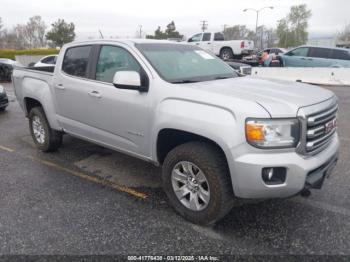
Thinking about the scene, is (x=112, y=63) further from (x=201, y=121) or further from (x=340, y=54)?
(x=340, y=54)

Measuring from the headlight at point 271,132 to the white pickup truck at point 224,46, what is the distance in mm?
17133

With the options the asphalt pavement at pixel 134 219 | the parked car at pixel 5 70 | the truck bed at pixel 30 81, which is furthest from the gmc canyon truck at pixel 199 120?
the parked car at pixel 5 70

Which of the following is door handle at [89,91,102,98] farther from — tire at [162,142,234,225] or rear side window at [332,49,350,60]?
rear side window at [332,49,350,60]

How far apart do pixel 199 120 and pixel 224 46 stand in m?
17.6

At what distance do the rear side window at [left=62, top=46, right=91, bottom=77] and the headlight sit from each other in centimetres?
247

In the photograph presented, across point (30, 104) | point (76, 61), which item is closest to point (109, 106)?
point (76, 61)

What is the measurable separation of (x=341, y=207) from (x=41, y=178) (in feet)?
11.8

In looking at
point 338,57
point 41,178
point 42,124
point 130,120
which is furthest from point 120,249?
point 338,57

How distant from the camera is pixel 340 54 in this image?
1405 cm

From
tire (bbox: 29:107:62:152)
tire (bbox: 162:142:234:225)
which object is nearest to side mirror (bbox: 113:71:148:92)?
tire (bbox: 162:142:234:225)

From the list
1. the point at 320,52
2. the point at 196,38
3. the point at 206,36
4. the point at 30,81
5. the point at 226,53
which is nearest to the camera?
the point at 30,81

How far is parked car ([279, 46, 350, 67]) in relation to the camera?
1394 cm

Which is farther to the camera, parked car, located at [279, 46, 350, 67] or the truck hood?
parked car, located at [279, 46, 350, 67]

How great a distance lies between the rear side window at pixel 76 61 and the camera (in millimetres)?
4262
